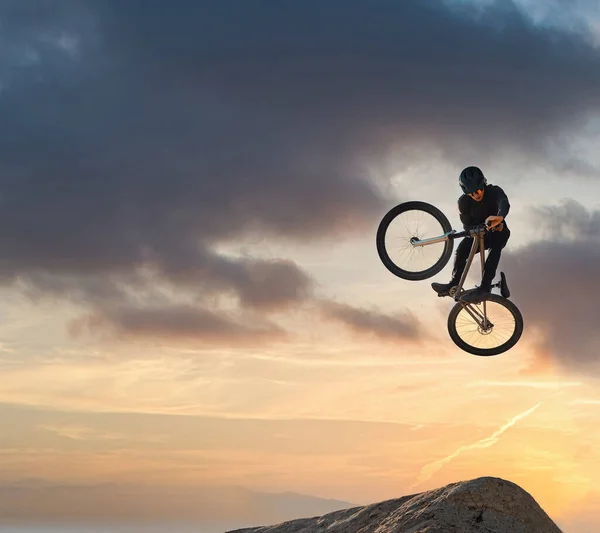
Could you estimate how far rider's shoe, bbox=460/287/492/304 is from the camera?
19.7 metres

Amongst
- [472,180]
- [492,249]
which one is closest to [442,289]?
[492,249]

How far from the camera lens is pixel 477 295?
19703 millimetres

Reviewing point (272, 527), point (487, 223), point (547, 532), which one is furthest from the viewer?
point (272, 527)

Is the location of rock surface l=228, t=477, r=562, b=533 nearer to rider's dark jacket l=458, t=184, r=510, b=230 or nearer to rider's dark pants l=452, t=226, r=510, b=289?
rider's dark pants l=452, t=226, r=510, b=289

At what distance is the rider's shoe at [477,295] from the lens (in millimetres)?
19719

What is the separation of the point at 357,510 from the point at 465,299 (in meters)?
5.80

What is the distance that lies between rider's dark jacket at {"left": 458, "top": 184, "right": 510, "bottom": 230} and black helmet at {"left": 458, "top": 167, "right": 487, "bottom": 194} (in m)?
0.30

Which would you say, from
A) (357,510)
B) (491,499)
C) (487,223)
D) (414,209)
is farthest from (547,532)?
(414,209)

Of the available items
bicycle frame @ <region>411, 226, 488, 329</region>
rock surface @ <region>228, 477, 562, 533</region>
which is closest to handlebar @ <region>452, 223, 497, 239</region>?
bicycle frame @ <region>411, 226, 488, 329</region>

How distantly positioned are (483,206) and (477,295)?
2.18 meters

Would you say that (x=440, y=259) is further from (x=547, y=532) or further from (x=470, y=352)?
(x=547, y=532)

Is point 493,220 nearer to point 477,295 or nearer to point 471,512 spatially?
point 477,295

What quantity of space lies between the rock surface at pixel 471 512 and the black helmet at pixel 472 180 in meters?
6.80

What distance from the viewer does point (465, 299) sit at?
19812 mm
